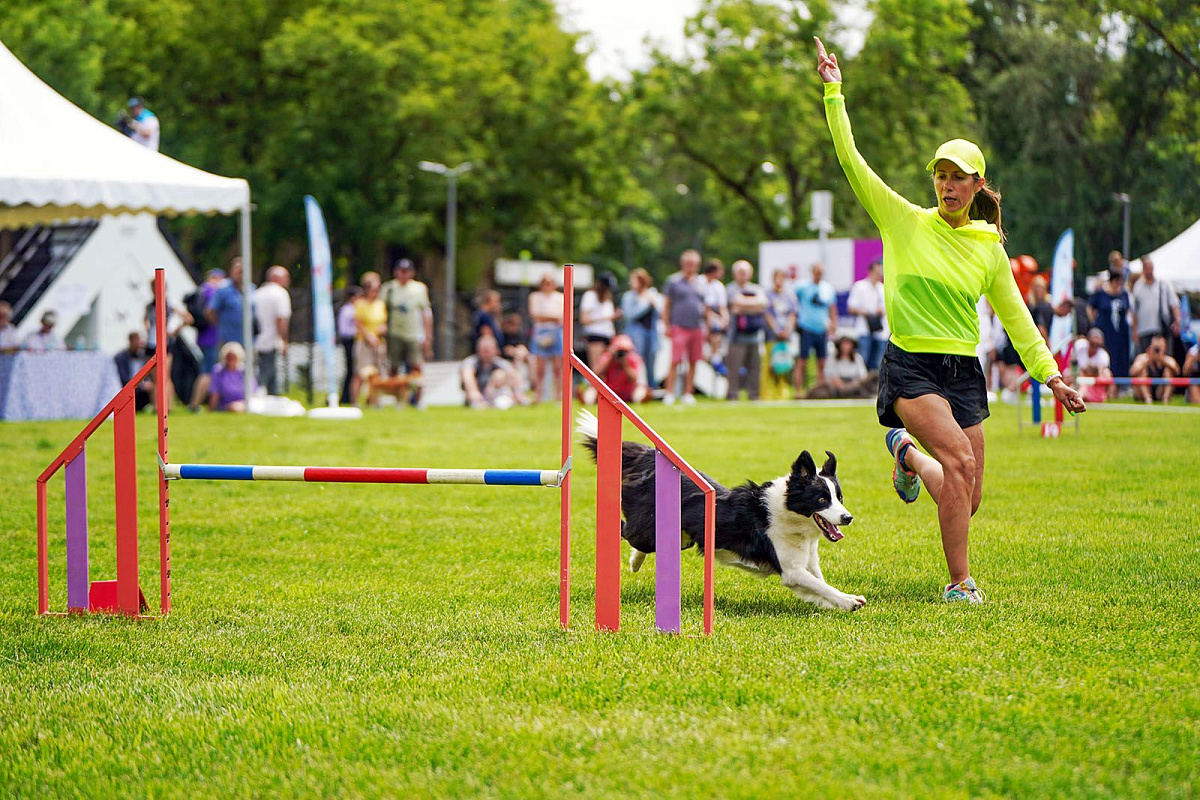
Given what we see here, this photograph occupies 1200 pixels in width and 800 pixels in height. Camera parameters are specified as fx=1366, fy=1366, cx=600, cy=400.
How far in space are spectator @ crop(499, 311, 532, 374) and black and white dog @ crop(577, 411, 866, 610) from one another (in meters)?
14.8

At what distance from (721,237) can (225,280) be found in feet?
147

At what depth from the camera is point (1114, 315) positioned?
1966 cm

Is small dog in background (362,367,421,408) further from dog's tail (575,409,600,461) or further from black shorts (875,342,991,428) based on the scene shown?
black shorts (875,342,991,428)

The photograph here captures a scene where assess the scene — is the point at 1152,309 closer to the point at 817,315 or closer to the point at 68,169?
the point at 817,315

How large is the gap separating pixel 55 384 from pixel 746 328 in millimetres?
9158

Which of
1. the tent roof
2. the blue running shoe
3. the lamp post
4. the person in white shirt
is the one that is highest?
the lamp post

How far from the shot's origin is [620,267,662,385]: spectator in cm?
1950

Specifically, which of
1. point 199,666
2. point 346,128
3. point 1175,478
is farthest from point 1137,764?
point 346,128

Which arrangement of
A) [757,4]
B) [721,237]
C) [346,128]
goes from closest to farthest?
[346,128]
[757,4]
[721,237]

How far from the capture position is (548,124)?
43156 mm

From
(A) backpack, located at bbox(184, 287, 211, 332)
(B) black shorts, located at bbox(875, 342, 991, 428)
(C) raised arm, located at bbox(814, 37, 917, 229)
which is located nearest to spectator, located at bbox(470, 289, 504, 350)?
(A) backpack, located at bbox(184, 287, 211, 332)

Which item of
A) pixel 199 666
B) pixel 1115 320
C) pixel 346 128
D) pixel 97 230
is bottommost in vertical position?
pixel 199 666

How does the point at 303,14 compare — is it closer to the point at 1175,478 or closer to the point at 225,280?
the point at 225,280

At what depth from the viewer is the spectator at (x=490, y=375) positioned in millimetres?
19703
